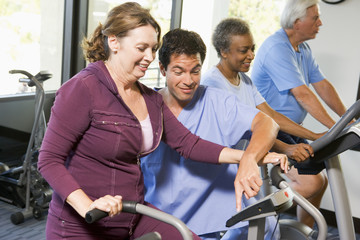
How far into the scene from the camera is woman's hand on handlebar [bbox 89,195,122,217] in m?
1.12

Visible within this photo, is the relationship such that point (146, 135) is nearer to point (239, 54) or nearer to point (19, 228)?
point (239, 54)

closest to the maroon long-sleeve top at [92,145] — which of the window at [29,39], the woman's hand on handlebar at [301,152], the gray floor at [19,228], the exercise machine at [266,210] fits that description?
the exercise machine at [266,210]

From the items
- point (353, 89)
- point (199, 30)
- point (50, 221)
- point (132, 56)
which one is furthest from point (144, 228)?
point (199, 30)

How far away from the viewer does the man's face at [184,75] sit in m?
1.66

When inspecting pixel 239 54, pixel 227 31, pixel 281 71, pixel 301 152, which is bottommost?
pixel 301 152

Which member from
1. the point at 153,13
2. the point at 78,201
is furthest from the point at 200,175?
the point at 153,13

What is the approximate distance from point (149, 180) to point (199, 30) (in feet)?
11.8

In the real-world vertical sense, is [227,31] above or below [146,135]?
above

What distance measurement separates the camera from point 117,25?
1362 millimetres

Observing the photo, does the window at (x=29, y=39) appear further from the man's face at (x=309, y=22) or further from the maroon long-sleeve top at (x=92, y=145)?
the maroon long-sleeve top at (x=92, y=145)

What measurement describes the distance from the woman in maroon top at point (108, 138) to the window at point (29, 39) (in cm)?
225

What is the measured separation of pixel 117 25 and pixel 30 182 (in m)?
2.05

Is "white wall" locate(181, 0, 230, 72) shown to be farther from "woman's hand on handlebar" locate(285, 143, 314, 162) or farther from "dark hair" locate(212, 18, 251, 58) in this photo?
"woman's hand on handlebar" locate(285, 143, 314, 162)

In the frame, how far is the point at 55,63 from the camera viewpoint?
3.76 meters
